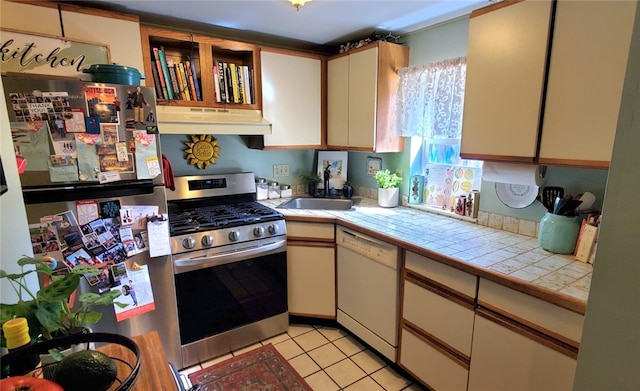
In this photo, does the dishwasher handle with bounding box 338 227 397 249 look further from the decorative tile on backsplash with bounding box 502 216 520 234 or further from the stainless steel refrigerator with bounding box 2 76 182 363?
the stainless steel refrigerator with bounding box 2 76 182 363

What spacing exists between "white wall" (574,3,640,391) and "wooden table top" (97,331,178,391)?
3.14ft

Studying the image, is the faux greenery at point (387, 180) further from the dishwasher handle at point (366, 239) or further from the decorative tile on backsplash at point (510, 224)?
the decorative tile on backsplash at point (510, 224)

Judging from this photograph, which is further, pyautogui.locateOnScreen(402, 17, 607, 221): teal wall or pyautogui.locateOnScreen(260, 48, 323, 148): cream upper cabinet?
pyautogui.locateOnScreen(260, 48, 323, 148): cream upper cabinet

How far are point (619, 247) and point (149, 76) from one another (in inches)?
93.3

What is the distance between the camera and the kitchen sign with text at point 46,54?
5.29 feet

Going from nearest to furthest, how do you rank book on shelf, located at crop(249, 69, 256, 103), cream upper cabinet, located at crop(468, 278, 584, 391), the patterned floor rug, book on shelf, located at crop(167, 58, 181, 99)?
1. cream upper cabinet, located at crop(468, 278, 584, 391)
2. the patterned floor rug
3. book on shelf, located at crop(167, 58, 181, 99)
4. book on shelf, located at crop(249, 69, 256, 103)

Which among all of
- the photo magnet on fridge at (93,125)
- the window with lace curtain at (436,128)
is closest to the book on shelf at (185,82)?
the photo magnet on fridge at (93,125)

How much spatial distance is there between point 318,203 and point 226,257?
106cm

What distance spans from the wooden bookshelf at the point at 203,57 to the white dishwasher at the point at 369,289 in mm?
1297

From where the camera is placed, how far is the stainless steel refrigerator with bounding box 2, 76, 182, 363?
1.45 meters

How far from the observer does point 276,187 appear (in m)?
2.86

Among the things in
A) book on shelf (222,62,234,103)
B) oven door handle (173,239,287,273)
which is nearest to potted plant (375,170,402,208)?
oven door handle (173,239,287,273)

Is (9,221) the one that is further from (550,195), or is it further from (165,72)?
(550,195)

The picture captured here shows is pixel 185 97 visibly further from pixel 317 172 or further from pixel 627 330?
pixel 627 330
